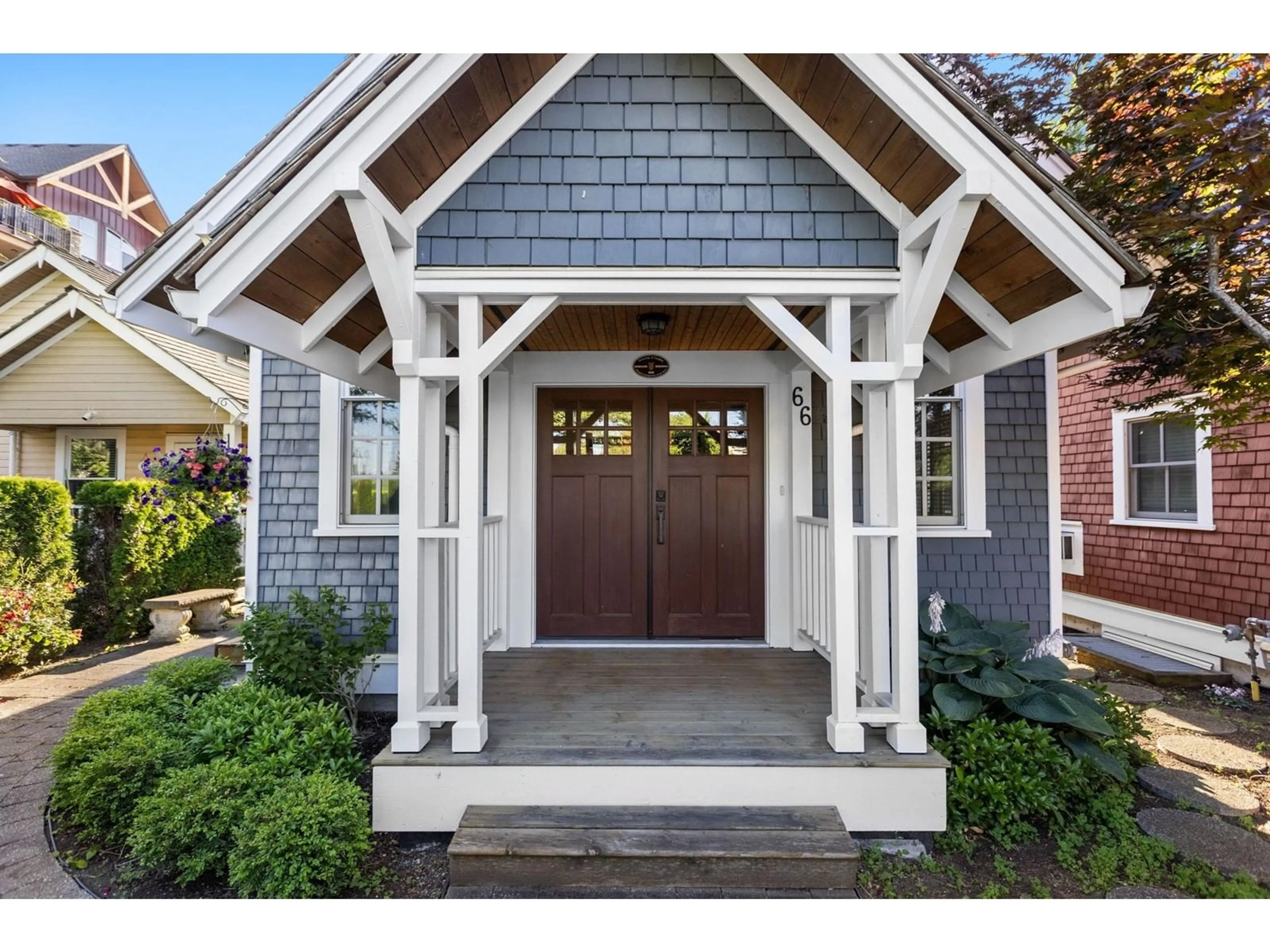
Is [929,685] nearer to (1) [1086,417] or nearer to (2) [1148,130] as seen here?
(2) [1148,130]

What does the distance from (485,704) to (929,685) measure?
7.43 feet

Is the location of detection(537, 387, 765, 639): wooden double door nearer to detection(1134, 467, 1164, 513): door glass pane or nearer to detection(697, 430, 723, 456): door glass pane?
detection(697, 430, 723, 456): door glass pane

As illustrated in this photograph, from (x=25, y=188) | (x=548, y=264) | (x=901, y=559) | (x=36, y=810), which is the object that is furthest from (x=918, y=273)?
(x=25, y=188)

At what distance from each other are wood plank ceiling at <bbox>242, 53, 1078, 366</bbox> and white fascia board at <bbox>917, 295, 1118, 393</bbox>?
2.4 inches

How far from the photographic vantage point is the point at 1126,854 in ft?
8.46

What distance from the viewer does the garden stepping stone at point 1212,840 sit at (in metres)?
2.48

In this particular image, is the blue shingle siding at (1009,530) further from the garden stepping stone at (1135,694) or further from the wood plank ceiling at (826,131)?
the wood plank ceiling at (826,131)

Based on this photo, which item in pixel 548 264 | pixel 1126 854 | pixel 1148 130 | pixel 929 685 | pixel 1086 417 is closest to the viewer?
pixel 1126 854

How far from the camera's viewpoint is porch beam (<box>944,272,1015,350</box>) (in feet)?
9.47

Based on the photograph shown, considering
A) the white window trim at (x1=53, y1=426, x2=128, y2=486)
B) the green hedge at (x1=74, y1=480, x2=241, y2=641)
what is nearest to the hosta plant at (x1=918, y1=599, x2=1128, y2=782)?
the green hedge at (x1=74, y1=480, x2=241, y2=641)

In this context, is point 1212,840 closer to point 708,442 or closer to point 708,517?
point 708,517

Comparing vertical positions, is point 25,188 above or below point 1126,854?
above

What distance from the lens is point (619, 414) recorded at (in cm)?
459

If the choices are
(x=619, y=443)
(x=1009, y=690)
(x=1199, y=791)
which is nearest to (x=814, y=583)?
(x=1009, y=690)
